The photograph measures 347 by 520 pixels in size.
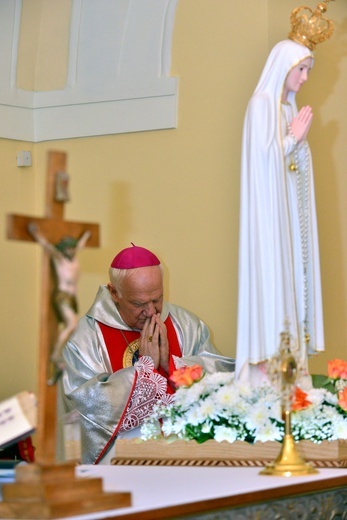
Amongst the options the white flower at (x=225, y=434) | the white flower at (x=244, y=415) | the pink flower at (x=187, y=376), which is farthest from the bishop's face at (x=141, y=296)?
the white flower at (x=225, y=434)

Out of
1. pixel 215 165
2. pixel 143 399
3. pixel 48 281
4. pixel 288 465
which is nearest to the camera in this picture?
pixel 48 281

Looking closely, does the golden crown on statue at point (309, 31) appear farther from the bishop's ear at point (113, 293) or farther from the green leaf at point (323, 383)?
the bishop's ear at point (113, 293)

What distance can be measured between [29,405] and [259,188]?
7.26ft

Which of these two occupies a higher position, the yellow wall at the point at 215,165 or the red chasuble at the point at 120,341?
the yellow wall at the point at 215,165

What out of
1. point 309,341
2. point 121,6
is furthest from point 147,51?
point 309,341

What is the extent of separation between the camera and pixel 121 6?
8172 mm

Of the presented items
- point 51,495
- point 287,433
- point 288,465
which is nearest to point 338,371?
point 287,433

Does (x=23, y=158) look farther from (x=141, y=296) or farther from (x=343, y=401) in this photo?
(x=343, y=401)

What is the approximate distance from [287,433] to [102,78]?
377 cm

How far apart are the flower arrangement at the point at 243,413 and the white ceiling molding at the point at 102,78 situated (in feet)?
8.33

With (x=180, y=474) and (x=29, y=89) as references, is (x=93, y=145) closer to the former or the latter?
(x=29, y=89)

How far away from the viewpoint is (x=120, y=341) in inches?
296

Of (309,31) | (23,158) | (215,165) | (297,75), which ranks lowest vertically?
(215,165)

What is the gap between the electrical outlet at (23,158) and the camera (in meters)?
8.53
